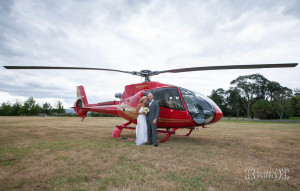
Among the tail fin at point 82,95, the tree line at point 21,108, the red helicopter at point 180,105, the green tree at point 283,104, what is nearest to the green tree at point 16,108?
the tree line at point 21,108

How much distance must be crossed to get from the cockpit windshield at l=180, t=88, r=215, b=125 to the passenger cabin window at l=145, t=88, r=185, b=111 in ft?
0.76

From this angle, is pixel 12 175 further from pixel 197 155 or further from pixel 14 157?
pixel 197 155

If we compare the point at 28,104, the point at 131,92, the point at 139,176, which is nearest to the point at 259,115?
the point at 131,92

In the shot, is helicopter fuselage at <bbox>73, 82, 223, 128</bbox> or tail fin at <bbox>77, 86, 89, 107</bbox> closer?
helicopter fuselage at <bbox>73, 82, 223, 128</bbox>

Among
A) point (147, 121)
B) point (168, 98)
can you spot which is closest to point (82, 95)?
point (147, 121)

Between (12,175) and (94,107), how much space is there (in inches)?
263

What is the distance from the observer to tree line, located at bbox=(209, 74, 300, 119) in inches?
1487

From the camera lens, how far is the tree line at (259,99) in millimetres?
37781

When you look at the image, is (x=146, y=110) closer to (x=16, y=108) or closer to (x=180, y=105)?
(x=180, y=105)

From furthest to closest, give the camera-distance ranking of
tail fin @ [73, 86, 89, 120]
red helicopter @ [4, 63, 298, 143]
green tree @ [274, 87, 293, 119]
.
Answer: green tree @ [274, 87, 293, 119]
tail fin @ [73, 86, 89, 120]
red helicopter @ [4, 63, 298, 143]

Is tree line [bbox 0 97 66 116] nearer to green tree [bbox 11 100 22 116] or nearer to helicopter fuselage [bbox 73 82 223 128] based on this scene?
green tree [bbox 11 100 22 116]

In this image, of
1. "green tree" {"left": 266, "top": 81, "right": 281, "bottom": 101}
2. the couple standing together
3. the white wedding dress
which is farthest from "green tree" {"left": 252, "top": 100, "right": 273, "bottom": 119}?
the white wedding dress

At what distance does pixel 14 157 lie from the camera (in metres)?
4.10

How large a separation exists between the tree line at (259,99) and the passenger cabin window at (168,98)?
39.8m
